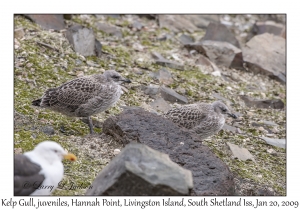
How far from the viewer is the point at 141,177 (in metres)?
6.38

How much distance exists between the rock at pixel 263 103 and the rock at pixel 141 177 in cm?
692

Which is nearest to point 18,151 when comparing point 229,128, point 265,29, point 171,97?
point 171,97

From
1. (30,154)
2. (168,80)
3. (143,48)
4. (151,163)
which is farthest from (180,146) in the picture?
(143,48)

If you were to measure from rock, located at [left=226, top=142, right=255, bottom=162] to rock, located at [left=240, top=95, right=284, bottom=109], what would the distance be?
2.75 m

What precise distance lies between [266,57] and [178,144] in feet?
24.3

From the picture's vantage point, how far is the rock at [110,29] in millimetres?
14930

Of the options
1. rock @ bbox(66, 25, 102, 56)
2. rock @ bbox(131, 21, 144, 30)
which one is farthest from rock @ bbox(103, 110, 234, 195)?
rock @ bbox(131, 21, 144, 30)

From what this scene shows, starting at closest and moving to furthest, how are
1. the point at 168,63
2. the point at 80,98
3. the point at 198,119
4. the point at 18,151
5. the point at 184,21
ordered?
the point at 18,151, the point at 80,98, the point at 198,119, the point at 168,63, the point at 184,21

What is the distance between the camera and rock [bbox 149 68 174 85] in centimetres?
1289

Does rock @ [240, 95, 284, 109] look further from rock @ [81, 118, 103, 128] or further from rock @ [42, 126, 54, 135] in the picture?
rock @ [42, 126, 54, 135]

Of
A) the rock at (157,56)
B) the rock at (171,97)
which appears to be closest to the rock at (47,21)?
the rock at (157,56)

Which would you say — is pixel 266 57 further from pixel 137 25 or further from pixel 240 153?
pixel 240 153

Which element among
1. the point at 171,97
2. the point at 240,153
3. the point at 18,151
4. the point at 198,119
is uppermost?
the point at 171,97

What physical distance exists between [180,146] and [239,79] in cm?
629
